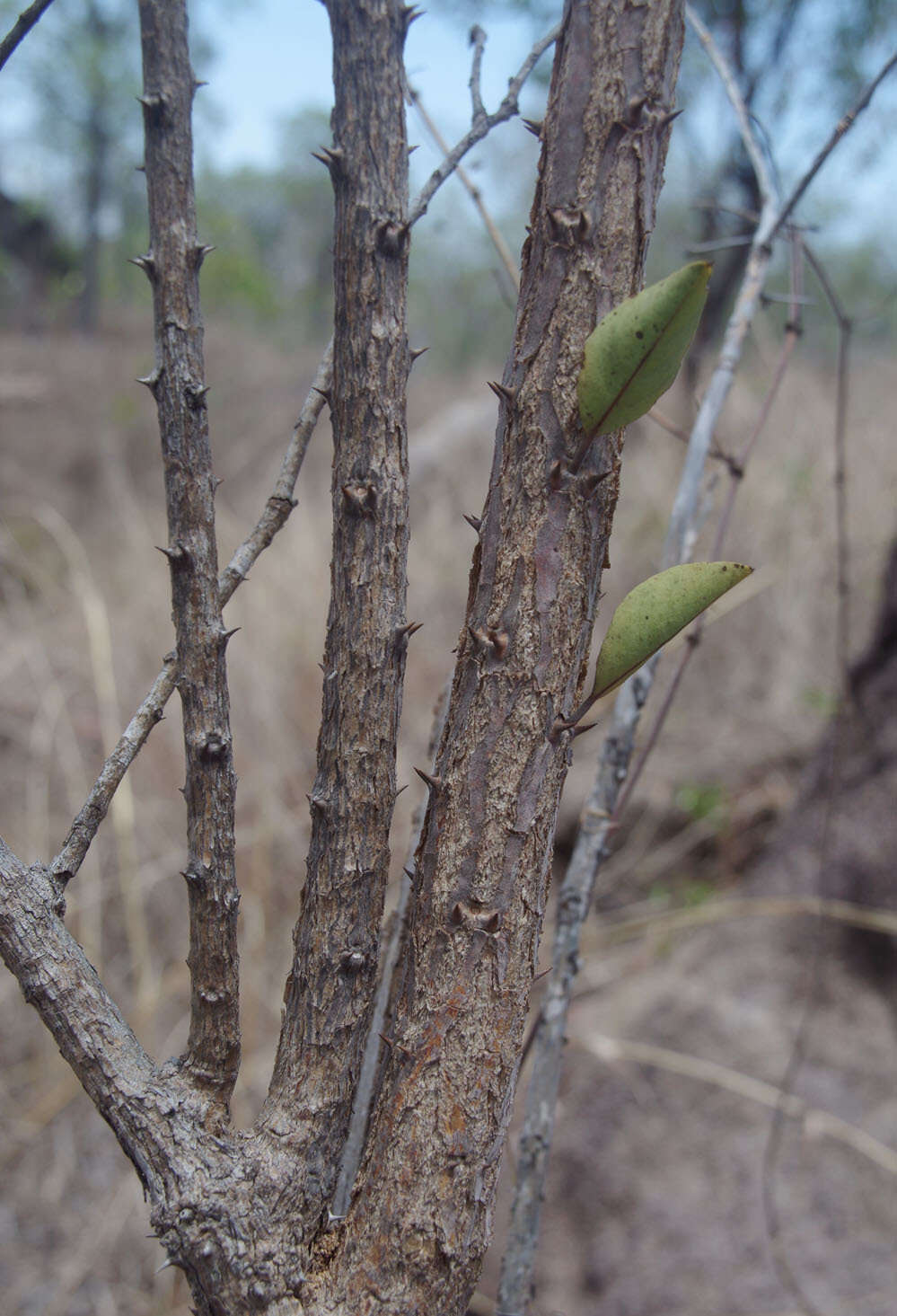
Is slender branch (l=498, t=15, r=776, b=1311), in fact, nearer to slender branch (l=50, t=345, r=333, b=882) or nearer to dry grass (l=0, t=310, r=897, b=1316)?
slender branch (l=50, t=345, r=333, b=882)

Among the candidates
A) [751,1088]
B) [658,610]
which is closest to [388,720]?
[658,610]

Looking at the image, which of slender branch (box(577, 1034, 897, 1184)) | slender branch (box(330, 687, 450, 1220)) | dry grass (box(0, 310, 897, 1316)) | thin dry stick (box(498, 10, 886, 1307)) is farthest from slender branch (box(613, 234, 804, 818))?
dry grass (box(0, 310, 897, 1316))

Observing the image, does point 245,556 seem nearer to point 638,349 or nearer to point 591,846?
point 638,349

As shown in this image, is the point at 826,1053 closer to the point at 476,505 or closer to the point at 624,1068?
the point at 624,1068

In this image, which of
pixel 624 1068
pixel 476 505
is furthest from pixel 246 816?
pixel 476 505

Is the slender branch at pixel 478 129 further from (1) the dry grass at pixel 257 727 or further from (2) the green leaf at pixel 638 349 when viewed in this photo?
(1) the dry grass at pixel 257 727
